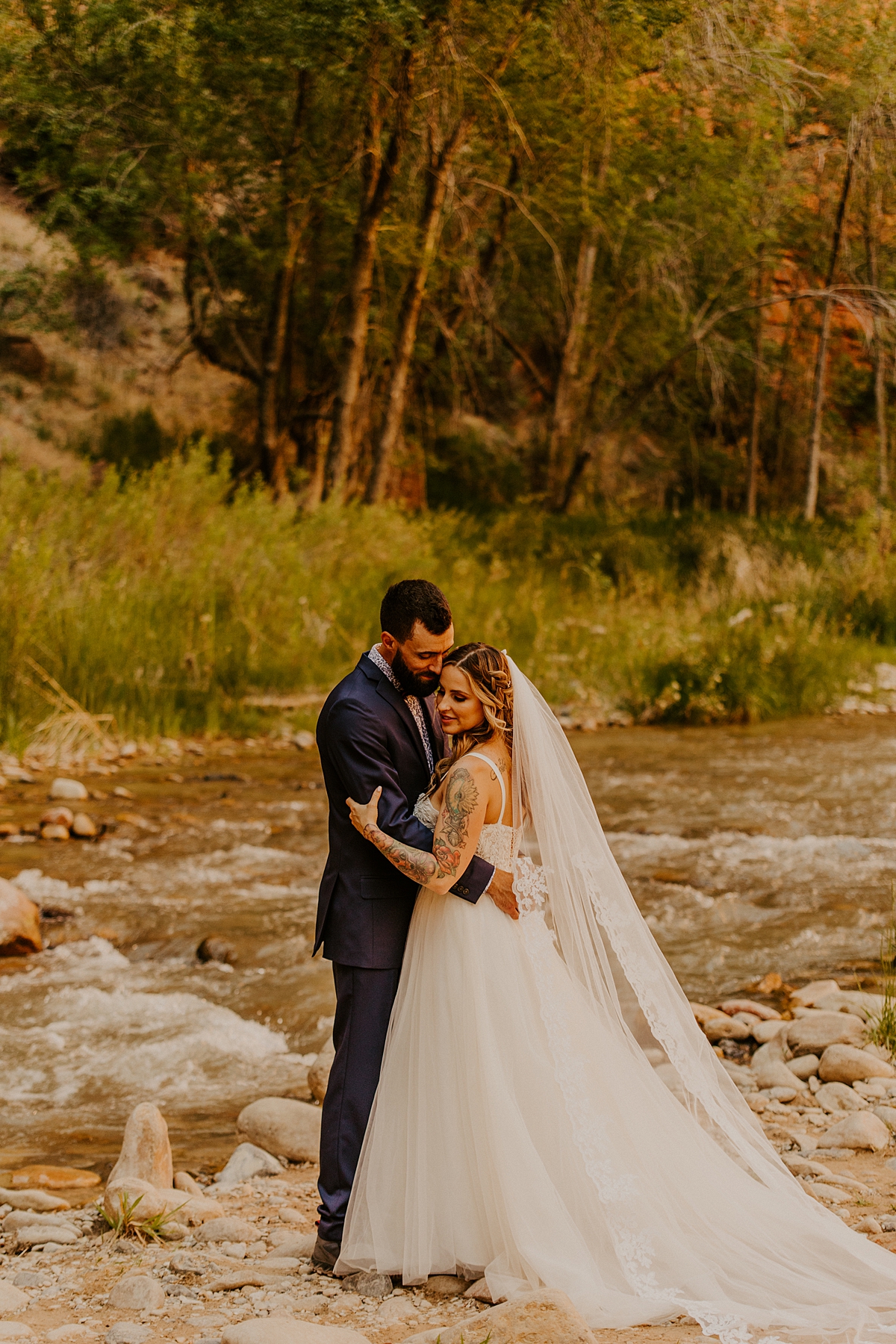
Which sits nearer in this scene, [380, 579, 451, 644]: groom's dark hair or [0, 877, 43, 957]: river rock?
[380, 579, 451, 644]: groom's dark hair

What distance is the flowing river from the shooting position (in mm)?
5676

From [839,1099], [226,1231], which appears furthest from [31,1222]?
[839,1099]

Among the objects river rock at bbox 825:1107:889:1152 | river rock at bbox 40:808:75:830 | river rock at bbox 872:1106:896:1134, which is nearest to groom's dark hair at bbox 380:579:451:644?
river rock at bbox 825:1107:889:1152

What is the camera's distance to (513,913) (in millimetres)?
3838

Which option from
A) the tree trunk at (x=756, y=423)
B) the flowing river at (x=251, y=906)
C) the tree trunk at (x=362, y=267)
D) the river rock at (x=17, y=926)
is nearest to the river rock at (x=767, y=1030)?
the flowing river at (x=251, y=906)

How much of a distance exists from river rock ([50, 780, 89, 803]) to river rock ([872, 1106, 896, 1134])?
23.8 feet

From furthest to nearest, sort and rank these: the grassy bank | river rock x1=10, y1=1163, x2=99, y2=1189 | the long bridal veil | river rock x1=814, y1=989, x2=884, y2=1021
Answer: the grassy bank, river rock x1=814, y1=989, x2=884, y2=1021, river rock x1=10, y1=1163, x2=99, y2=1189, the long bridal veil

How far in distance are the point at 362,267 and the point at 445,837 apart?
1607cm

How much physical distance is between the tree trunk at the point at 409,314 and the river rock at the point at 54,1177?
14.9 metres

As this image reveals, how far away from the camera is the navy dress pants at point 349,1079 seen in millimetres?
3705

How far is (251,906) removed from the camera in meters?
8.13

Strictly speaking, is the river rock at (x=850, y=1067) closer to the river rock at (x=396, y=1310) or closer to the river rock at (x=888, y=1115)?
the river rock at (x=888, y=1115)

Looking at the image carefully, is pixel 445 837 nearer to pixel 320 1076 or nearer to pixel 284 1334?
pixel 284 1334

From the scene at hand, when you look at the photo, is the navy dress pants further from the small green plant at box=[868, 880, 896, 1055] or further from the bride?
the small green plant at box=[868, 880, 896, 1055]
